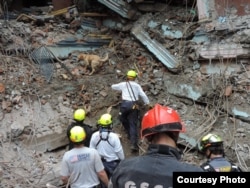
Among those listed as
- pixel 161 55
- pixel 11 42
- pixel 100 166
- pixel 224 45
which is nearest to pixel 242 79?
pixel 224 45

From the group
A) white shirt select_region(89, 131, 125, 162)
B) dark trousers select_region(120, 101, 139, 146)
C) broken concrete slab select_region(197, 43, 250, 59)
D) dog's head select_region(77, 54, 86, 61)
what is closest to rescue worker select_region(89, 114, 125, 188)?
white shirt select_region(89, 131, 125, 162)

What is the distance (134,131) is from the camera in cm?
756

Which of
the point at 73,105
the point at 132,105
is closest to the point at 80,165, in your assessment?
the point at 132,105

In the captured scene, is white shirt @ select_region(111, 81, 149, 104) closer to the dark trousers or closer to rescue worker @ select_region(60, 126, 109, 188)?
the dark trousers

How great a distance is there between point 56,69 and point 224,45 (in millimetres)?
3912

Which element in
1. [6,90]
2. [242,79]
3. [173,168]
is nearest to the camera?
[173,168]

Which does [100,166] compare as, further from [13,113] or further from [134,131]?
[13,113]

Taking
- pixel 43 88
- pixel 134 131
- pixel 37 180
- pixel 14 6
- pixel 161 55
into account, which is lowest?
pixel 37 180

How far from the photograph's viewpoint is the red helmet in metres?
2.35

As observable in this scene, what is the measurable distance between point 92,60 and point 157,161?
7251 millimetres

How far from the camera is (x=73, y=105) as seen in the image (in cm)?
838

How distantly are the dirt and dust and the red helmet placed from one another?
4202 mm

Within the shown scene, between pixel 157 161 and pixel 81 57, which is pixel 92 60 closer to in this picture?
pixel 81 57

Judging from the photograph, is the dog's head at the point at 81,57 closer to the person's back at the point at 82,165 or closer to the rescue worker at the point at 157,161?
the person's back at the point at 82,165
